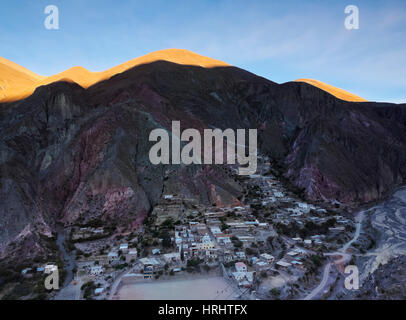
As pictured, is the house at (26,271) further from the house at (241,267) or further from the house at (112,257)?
the house at (241,267)

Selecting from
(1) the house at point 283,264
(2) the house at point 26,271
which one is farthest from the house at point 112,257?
(1) the house at point 283,264

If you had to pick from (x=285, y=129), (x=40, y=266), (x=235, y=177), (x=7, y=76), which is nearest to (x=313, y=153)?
(x=235, y=177)

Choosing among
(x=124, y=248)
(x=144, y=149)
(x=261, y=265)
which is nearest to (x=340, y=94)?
(x=144, y=149)

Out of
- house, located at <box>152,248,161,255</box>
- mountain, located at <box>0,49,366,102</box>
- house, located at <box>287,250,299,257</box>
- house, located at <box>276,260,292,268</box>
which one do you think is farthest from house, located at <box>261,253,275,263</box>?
mountain, located at <box>0,49,366,102</box>

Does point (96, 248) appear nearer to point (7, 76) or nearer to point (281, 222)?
point (281, 222)

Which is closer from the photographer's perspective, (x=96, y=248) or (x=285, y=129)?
(x=96, y=248)

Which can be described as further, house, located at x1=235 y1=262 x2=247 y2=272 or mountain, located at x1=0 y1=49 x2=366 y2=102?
mountain, located at x1=0 y1=49 x2=366 y2=102

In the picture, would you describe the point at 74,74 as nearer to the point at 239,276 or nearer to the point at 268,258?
the point at 268,258

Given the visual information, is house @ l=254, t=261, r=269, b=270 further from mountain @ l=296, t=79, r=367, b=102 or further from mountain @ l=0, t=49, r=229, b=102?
mountain @ l=296, t=79, r=367, b=102
